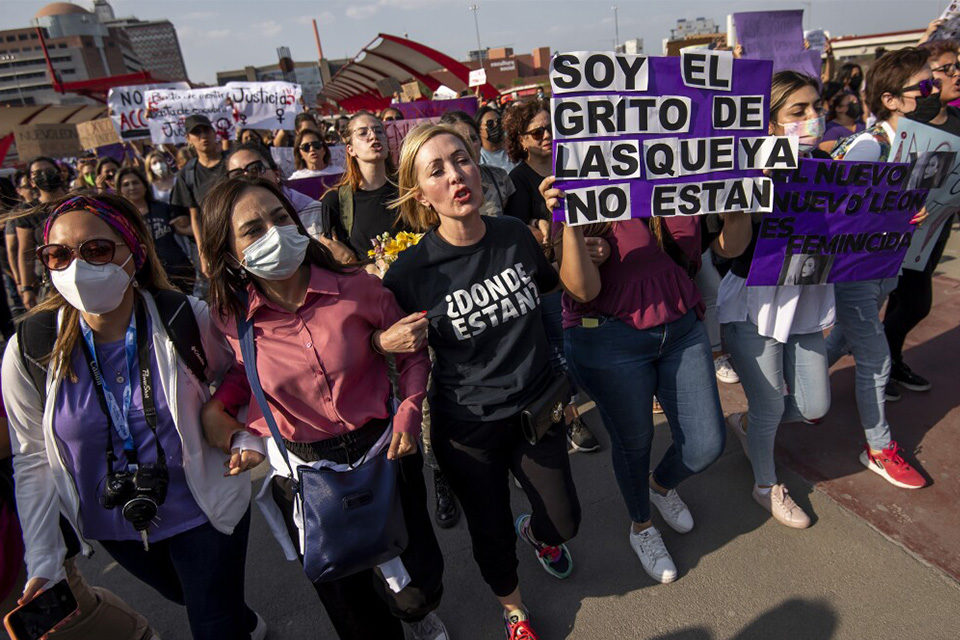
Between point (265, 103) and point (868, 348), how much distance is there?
880 cm

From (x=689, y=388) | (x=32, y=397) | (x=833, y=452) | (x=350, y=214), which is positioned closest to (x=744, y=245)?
(x=689, y=388)

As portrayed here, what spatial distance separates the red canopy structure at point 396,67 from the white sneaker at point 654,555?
13724mm

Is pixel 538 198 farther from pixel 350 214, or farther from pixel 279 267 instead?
pixel 279 267

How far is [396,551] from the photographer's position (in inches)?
74.7

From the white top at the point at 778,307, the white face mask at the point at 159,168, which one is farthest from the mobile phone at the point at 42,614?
the white face mask at the point at 159,168

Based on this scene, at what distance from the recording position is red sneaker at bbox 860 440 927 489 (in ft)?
9.24

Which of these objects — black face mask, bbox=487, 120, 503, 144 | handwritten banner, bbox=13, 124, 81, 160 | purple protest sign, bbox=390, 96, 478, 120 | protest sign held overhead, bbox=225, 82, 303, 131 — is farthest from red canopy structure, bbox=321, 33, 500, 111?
black face mask, bbox=487, 120, 503, 144

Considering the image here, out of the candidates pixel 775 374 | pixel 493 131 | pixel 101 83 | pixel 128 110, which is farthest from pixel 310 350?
pixel 101 83

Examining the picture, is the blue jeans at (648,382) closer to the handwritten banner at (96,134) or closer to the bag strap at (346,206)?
the bag strap at (346,206)

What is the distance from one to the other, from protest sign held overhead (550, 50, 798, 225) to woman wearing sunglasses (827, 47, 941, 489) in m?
0.98

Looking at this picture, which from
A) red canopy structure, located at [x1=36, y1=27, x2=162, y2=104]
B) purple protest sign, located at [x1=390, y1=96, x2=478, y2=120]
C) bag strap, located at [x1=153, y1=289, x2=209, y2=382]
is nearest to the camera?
bag strap, located at [x1=153, y1=289, x2=209, y2=382]

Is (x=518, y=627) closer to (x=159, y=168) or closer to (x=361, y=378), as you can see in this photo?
(x=361, y=378)

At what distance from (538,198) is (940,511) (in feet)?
8.94

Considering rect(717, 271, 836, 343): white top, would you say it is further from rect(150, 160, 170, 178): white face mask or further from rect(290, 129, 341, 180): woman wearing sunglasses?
rect(150, 160, 170, 178): white face mask
